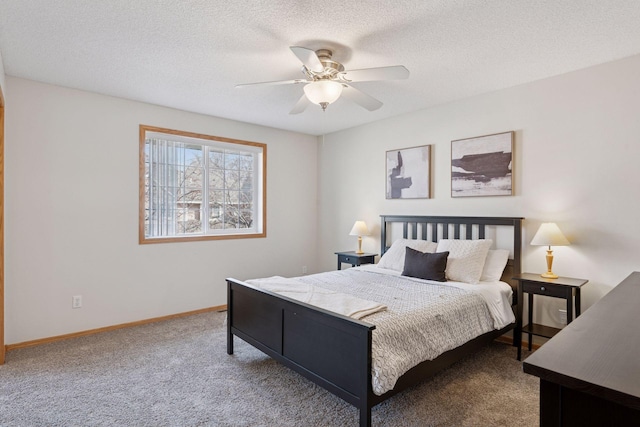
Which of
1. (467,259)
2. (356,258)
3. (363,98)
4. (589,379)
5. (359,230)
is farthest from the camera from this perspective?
(359,230)

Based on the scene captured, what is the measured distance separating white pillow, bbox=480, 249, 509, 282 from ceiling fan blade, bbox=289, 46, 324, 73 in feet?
7.90

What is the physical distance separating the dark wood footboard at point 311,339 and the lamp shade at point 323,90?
1485 millimetres

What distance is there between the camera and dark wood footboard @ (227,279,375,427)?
1.92 metres

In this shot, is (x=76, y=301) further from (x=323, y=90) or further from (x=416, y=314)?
(x=416, y=314)

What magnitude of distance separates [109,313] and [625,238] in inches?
193

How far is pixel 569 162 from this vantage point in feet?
10.1

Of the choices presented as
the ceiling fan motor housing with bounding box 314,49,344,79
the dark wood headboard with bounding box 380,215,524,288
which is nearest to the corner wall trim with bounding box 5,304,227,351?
the dark wood headboard with bounding box 380,215,524,288

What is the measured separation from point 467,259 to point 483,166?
1036 mm

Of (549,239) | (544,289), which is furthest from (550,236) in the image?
(544,289)

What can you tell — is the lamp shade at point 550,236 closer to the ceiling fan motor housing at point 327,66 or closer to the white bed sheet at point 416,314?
the white bed sheet at point 416,314

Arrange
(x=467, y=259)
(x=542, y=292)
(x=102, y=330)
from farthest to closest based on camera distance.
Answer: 1. (x=102, y=330)
2. (x=467, y=259)
3. (x=542, y=292)

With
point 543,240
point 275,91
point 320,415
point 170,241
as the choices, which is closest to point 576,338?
point 320,415

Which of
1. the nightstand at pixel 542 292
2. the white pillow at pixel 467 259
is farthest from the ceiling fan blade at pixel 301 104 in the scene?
the nightstand at pixel 542 292

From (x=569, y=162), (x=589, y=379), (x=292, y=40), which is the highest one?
(x=292, y=40)
